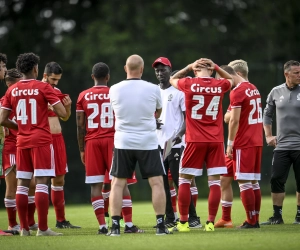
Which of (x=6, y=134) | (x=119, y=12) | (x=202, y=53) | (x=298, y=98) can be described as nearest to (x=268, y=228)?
(x=298, y=98)

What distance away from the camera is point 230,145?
10.5 meters

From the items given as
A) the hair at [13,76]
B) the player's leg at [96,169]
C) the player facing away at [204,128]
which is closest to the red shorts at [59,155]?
the hair at [13,76]

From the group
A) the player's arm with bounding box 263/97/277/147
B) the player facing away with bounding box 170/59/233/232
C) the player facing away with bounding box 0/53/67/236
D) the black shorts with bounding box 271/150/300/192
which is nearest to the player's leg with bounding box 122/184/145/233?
the player facing away with bounding box 170/59/233/232

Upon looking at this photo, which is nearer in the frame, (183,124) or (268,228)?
(268,228)

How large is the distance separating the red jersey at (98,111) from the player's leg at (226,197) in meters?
1.64

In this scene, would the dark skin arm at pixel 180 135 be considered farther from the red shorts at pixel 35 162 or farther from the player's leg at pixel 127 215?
the red shorts at pixel 35 162

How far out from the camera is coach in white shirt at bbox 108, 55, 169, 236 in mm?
9539

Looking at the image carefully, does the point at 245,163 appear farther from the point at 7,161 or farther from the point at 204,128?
the point at 7,161

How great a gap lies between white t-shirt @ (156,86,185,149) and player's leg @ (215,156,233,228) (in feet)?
2.38

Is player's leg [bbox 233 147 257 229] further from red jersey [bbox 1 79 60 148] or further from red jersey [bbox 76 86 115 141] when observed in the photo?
red jersey [bbox 1 79 60 148]

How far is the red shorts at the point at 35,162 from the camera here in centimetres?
981

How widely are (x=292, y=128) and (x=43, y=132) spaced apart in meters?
3.60

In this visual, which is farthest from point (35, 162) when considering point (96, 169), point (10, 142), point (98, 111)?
point (10, 142)

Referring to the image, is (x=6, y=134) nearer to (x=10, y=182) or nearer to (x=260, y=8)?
(x=10, y=182)
